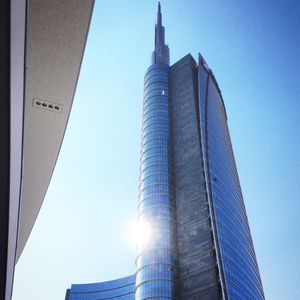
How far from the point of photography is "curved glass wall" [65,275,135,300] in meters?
106

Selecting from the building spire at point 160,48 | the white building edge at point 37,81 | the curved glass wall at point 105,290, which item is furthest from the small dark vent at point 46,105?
the building spire at point 160,48

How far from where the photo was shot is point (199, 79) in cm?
10494

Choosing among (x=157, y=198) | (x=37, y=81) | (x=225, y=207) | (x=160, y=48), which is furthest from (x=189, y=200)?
(x=37, y=81)

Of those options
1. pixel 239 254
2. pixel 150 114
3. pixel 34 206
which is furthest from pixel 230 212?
pixel 34 206

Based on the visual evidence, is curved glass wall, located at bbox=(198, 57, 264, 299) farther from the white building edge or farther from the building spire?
the white building edge

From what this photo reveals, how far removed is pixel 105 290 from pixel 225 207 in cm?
5237

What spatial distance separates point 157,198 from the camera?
281 ft

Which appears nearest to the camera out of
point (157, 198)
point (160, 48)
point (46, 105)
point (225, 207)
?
point (46, 105)

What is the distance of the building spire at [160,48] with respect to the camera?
123 meters

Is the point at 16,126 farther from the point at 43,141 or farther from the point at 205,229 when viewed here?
the point at 205,229

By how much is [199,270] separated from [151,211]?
18.4 meters

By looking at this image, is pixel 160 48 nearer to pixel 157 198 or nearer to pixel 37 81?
pixel 157 198

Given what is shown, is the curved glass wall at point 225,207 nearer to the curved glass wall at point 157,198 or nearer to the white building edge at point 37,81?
the curved glass wall at point 157,198

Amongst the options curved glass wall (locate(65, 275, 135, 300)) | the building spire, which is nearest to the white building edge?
curved glass wall (locate(65, 275, 135, 300))
